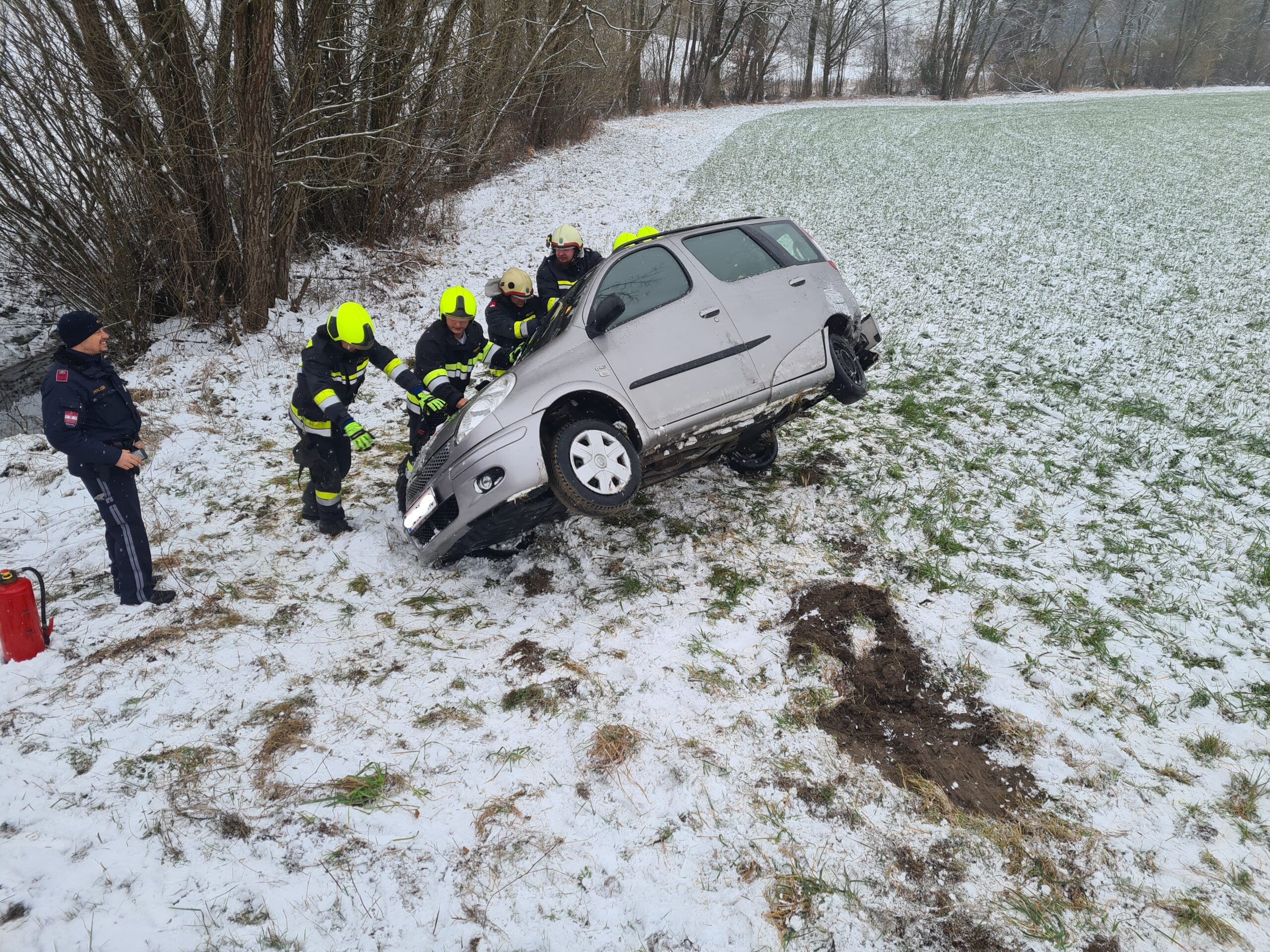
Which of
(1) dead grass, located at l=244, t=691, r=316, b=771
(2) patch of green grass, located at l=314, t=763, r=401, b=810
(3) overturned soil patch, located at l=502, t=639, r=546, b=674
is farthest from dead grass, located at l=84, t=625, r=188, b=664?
(3) overturned soil patch, located at l=502, t=639, r=546, b=674

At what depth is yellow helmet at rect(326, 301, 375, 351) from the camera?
15.5ft

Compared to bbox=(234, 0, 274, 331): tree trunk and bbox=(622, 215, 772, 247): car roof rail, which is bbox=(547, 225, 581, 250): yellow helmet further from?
bbox=(234, 0, 274, 331): tree trunk

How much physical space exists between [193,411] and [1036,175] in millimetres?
19122

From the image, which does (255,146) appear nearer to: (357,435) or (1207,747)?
(357,435)

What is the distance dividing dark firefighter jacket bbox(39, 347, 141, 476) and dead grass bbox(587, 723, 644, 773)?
10.8 feet

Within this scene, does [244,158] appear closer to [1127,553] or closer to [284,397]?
[284,397]

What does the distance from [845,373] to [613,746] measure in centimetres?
319

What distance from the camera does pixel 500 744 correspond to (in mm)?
3498

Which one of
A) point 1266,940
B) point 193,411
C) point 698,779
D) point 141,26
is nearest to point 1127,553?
point 1266,940

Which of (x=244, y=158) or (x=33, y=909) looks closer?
(x=33, y=909)

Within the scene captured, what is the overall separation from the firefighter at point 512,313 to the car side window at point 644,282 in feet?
3.26

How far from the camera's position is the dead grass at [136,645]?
405 centimetres

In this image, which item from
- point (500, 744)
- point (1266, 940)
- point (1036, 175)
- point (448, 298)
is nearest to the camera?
point (1266, 940)

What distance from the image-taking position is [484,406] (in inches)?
174
